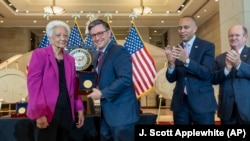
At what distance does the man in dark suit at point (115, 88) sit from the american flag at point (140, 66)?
8.41 ft

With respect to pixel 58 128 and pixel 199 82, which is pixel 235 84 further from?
pixel 58 128

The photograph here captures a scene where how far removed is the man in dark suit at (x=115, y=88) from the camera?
6.70 ft

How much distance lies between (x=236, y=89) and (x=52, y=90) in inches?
64.4

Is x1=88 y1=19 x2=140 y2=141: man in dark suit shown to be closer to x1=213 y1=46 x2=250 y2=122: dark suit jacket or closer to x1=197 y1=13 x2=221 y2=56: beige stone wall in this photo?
x1=213 y1=46 x2=250 y2=122: dark suit jacket

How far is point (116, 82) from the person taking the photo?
203cm

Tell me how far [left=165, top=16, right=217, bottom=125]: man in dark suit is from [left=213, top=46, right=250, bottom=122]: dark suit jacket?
21 centimetres

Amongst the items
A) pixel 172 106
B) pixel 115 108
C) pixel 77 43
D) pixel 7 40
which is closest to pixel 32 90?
pixel 115 108

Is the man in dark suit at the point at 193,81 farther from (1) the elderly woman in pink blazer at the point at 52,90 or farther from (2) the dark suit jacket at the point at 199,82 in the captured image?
(1) the elderly woman in pink blazer at the point at 52,90

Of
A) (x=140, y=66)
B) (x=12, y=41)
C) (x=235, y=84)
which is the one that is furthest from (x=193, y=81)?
(x=12, y=41)

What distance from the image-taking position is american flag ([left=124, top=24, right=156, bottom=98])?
4.77 m

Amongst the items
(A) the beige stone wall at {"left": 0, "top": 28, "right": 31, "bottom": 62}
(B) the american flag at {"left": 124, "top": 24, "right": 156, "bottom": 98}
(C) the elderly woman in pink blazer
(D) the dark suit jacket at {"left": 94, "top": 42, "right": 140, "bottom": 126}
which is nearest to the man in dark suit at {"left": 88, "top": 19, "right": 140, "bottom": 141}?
(D) the dark suit jacket at {"left": 94, "top": 42, "right": 140, "bottom": 126}

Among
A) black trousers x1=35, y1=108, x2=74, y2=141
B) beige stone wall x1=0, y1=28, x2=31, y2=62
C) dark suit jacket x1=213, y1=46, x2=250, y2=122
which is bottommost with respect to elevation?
black trousers x1=35, y1=108, x2=74, y2=141

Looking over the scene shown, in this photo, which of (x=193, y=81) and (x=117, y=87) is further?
(x=193, y=81)

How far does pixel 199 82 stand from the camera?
256cm
